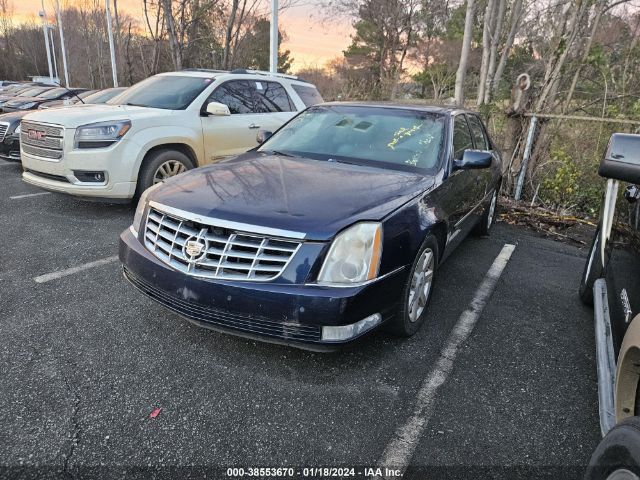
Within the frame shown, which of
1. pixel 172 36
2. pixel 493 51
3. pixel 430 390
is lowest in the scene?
pixel 430 390

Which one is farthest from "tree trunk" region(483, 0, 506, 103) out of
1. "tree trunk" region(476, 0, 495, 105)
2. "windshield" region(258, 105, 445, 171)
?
"windshield" region(258, 105, 445, 171)

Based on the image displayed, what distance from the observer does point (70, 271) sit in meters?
3.84

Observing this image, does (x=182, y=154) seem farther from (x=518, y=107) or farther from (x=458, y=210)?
(x=518, y=107)

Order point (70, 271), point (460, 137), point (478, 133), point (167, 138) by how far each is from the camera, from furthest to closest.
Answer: point (167, 138)
point (478, 133)
point (460, 137)
point (70, 271)

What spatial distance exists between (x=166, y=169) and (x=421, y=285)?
389cm

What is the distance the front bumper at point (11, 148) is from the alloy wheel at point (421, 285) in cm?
797

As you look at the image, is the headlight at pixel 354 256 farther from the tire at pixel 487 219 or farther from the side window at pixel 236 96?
the side window at pixel 236 96

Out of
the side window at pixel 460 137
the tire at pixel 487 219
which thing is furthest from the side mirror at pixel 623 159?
the tire at pixel 487 219

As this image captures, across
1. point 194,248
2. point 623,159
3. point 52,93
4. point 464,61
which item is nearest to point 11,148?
point 52,93

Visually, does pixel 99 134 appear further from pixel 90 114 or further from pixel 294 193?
pixel 294 193

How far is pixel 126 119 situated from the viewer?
518 cm

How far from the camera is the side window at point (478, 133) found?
15.4 feet

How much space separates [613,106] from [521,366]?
6.73m

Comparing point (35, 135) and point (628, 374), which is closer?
point (628, 374)
